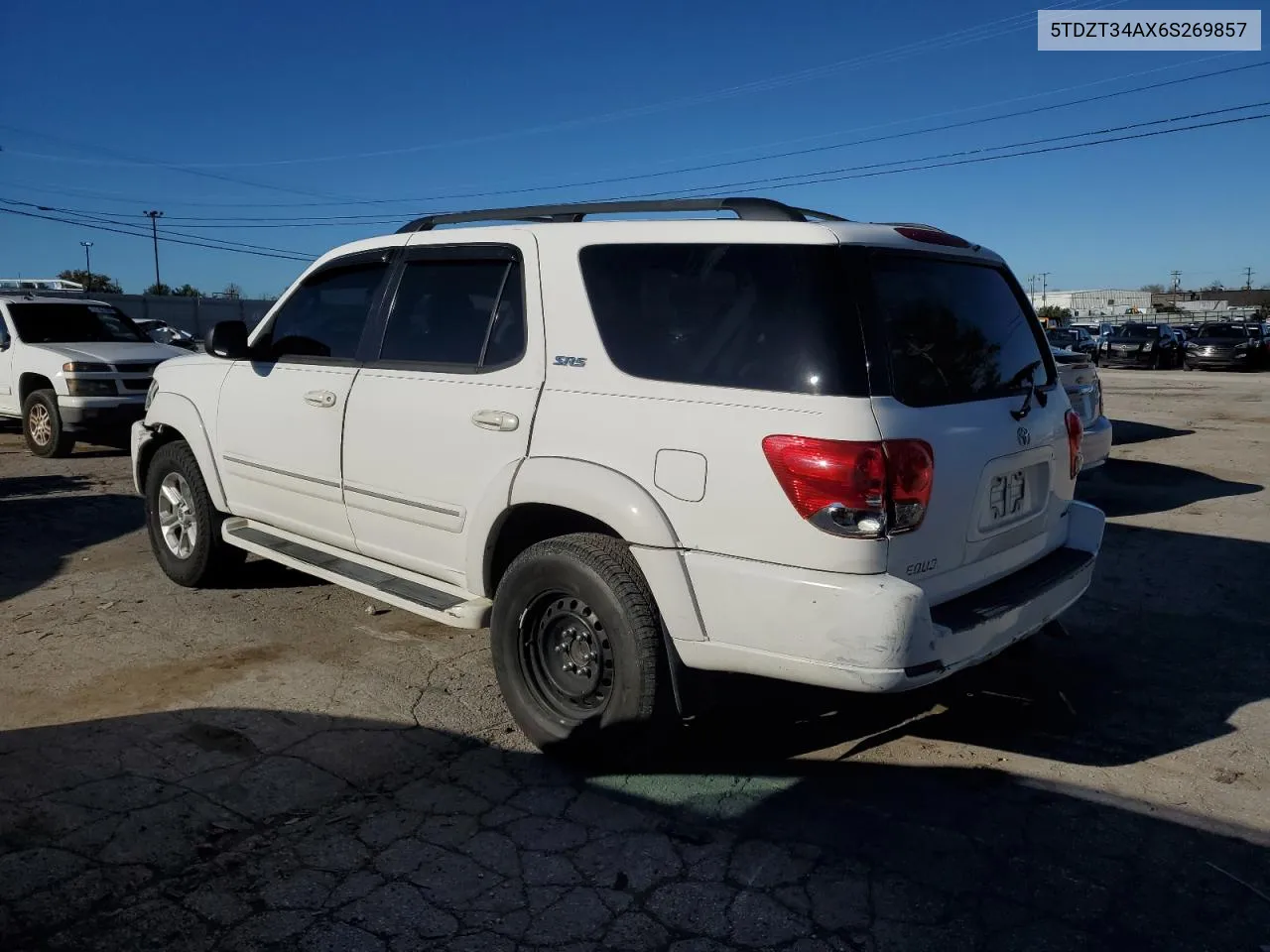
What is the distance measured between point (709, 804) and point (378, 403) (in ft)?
7.14

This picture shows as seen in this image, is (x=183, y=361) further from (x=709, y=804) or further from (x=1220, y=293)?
(x=1220, y=293)

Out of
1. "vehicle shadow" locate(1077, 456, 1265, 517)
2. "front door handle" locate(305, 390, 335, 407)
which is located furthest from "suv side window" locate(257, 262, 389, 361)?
"vehicle shadow" locate(1077, 456, 1265, 517)

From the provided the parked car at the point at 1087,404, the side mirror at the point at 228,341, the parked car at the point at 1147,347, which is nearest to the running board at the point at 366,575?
the side mirror at the point at 228,341

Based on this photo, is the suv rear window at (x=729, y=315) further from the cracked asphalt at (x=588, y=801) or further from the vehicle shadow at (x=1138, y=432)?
the vehicle shadow at (x=1138, y=432)

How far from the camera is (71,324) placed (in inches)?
474

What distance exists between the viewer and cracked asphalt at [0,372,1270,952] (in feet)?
9.12

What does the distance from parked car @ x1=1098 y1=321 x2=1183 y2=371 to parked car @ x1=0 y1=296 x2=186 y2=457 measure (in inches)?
1224

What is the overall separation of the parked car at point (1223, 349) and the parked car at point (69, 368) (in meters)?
31.1

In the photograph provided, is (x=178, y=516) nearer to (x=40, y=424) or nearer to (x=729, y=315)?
(x=729, y=315)

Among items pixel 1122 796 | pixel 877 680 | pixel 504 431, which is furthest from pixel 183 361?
pixel 1122 796

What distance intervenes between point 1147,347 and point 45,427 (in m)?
32.7

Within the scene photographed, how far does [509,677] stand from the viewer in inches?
152

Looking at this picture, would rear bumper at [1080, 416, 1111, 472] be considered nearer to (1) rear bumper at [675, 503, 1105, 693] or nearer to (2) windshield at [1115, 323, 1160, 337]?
(1) rear bumper at [675, 503, 1105, 693]

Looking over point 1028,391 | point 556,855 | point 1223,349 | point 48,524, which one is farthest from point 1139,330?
point 556,855
